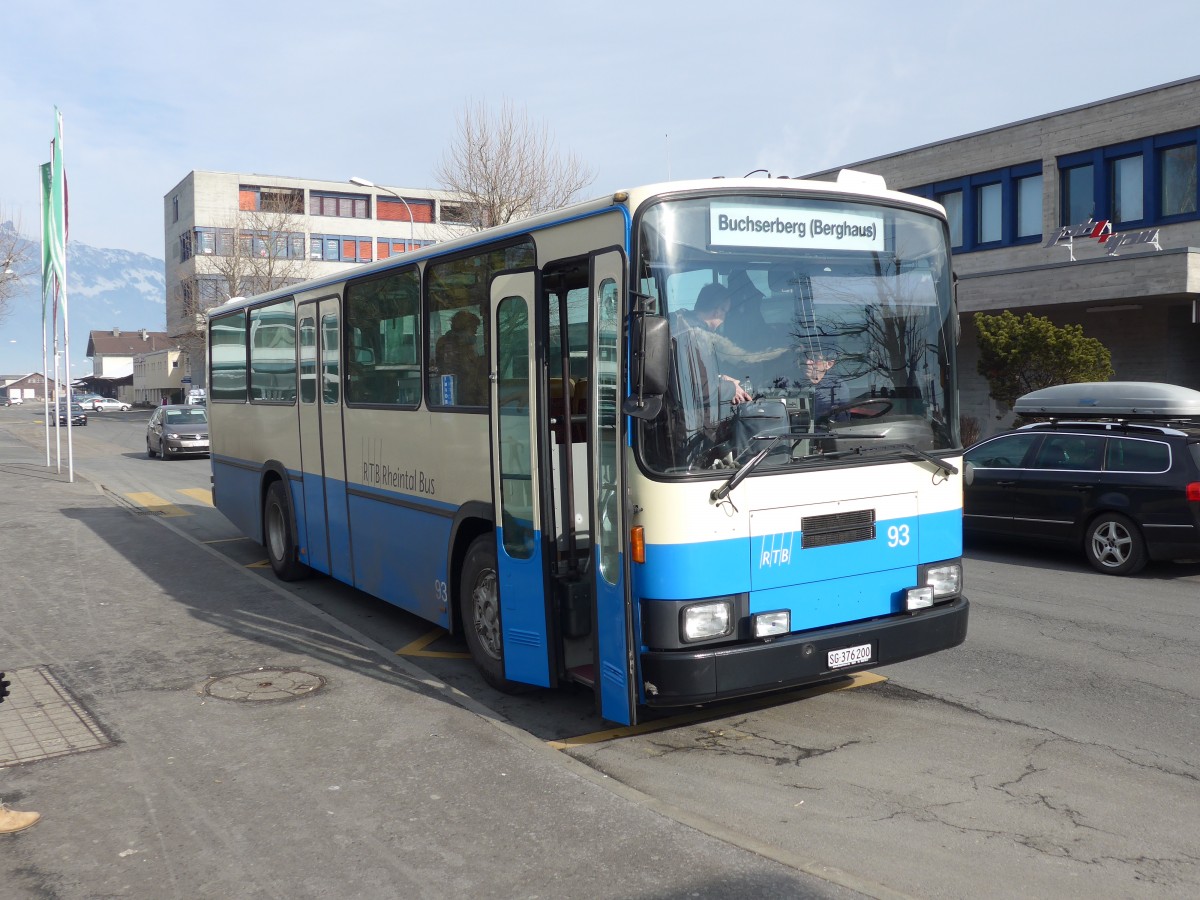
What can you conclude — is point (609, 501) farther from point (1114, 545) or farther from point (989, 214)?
point (989, 214)

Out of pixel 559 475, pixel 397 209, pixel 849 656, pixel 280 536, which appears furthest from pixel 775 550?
pixel 397 209

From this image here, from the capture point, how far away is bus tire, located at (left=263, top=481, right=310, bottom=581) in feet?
37.2

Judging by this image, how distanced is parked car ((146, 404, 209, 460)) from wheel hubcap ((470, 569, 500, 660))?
26078 millimetres

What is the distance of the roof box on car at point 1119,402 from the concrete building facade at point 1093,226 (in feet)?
45.7

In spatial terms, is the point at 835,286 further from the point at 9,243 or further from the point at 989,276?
the point at 9,243

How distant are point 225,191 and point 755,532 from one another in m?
89.3

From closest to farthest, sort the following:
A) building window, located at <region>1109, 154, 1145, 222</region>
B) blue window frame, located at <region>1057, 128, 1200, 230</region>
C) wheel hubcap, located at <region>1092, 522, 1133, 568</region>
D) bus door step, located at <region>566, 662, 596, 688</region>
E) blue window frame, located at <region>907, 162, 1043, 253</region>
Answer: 1. bus door step, located at <region>566, 662, 596, 688</region>
2. wheel hubcap, located at <region>1092, 522, 1133, 568</region>
3. blue window frame, located at <region>1057, 128, 1200, 230</region>
4. building window, located at <region>1109, 154, 1145, 222</region>
5. blue window frame, located at <region>907, 162, 1043, 253</region>

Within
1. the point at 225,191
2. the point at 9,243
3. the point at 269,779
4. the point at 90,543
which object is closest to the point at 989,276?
the point at 90,543

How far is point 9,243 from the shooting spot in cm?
3775

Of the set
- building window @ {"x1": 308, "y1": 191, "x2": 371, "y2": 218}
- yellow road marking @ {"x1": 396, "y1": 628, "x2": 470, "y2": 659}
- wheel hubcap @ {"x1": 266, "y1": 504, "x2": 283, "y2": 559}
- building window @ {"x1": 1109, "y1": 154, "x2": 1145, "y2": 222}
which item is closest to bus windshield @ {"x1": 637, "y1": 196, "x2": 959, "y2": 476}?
yellow road marking @ {"x1": 396, "y1": 628, "x2": 470, "y2": 659}

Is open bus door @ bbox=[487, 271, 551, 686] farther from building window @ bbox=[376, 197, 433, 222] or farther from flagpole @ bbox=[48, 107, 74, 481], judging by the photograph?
building window @ bbox=[376, 197, 433, 222]

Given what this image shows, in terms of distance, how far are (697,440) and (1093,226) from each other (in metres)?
27.3

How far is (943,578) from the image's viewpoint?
6496mm

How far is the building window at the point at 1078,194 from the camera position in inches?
1181
